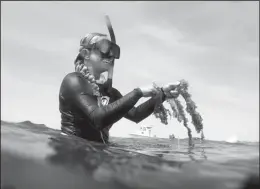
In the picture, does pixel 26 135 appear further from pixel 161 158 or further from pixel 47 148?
pixel 161 158

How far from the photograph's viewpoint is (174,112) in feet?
14.2

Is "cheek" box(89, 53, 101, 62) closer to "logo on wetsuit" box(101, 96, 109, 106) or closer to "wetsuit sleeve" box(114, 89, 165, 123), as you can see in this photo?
"logo on wetsuit" box(101, 96, 109, 106)

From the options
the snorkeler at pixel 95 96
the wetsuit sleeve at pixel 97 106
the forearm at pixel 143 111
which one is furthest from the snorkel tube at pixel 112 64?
the forearm at pixel 143 111

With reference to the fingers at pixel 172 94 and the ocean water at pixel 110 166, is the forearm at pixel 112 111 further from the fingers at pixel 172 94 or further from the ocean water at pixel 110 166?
the ocean water at pixel 110 166

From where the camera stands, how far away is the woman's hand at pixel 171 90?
409 cm

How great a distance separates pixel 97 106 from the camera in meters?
3.92

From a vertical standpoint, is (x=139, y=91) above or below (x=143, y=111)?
above

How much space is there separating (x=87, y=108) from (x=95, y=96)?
15.3 inches

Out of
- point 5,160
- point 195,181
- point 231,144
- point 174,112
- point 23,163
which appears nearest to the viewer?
point 5,160

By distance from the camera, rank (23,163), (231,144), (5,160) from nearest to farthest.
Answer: (5,160) → (23,163) → (231,144)

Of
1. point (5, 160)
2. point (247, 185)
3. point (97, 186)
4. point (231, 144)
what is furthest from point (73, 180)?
point (231, 144)

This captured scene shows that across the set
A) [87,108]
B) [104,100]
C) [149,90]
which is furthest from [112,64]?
[87,108]

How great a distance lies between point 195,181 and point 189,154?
50cm

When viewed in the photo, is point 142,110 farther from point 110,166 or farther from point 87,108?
point 87,108
